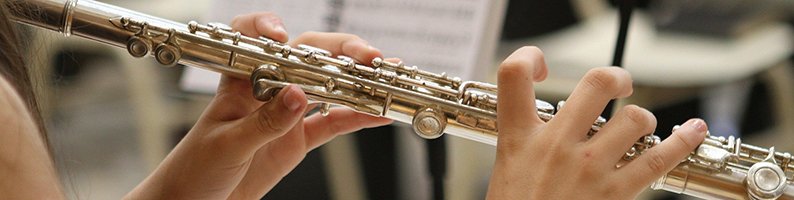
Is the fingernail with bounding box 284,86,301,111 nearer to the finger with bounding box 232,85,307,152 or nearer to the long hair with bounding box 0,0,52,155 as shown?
the finger with bounding box 232,85,307,152

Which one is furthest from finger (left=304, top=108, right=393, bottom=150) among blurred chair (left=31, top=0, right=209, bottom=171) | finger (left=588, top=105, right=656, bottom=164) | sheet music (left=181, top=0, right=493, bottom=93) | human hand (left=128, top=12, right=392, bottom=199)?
blurred chair (left=31, top=0, right=209, bottom=171)

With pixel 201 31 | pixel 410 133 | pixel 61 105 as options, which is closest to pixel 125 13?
pixel 201 31

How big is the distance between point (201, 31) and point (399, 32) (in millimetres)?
503

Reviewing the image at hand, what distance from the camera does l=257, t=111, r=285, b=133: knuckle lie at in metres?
0.67

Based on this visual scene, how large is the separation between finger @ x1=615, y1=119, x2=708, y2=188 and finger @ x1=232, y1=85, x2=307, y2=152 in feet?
1.17

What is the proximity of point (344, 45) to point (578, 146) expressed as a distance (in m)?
0.38

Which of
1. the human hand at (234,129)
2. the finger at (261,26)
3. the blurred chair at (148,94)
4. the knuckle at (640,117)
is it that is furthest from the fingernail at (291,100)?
the blurred chair at (148,94)

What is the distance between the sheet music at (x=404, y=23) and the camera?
109 centimetres

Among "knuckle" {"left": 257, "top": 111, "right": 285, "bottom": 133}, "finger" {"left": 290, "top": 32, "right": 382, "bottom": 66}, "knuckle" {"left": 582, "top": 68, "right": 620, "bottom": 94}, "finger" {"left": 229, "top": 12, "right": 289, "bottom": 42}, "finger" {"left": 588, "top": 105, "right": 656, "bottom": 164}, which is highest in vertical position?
"finger" {"left": 229, "top": 12, "right": 289, "bottom": 42}

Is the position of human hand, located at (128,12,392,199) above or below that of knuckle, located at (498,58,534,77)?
below

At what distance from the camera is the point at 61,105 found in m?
1.82

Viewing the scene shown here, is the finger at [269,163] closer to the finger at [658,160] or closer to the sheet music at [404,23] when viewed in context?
the sheet music at [404,23]

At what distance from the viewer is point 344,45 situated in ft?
2.62

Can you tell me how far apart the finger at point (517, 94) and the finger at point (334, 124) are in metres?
0.32
